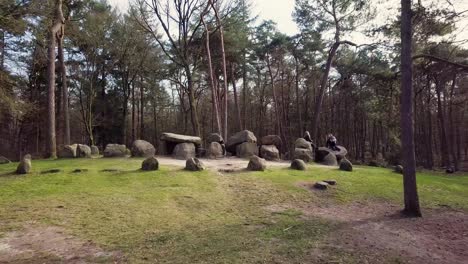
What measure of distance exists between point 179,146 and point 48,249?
32.8ft

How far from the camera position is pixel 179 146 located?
50.0 ft

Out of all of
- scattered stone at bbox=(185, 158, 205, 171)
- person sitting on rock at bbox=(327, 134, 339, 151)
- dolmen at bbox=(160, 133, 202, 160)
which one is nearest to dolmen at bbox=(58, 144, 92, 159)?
dolmen at bbox=(160, 133, 202, 160)

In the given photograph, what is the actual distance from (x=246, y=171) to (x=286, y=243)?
616 cm

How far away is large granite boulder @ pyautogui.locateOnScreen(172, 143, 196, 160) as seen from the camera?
14998mm

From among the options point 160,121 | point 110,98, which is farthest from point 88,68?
point 160,121

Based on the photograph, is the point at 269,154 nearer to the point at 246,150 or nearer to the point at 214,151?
the point at 246,150

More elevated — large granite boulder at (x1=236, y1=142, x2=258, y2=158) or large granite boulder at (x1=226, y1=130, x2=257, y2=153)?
large granite boulder at (x1=226, y1=130, x2=257, y2=153)

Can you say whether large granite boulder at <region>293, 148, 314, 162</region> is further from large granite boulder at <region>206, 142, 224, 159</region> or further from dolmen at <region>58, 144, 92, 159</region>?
dolmen at <region>58, 144, 92, 159</region>

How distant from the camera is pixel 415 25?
9.50 meters

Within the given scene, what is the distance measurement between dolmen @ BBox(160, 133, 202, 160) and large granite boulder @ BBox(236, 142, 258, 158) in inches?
71.0

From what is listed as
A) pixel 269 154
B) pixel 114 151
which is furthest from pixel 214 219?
pixel 269 154

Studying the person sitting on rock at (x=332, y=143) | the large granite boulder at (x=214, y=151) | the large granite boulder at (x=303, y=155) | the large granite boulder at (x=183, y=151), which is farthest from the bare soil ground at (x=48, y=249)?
the person sitting on rock at (x=332, y=143)

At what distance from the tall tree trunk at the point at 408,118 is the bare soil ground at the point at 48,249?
20.9ft

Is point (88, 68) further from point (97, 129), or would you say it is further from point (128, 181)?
point (128, 181)
